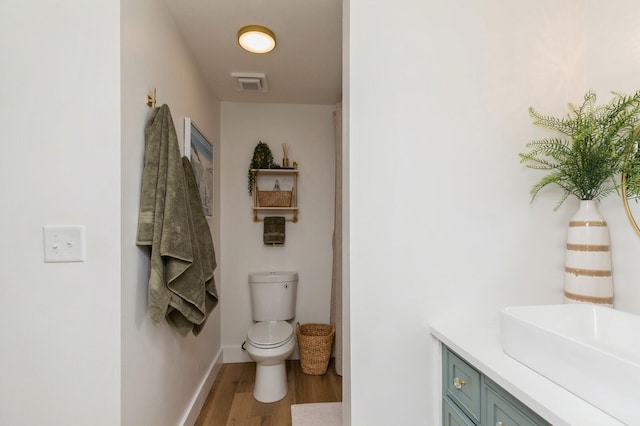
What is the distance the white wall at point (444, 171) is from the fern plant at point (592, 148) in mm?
68

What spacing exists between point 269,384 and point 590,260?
77.1 inches

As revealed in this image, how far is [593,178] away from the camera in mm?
1153

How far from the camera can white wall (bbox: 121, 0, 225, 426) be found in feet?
3.79

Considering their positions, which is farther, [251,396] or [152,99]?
[251,396]

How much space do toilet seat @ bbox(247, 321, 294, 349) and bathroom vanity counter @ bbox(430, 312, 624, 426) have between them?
3.99ft

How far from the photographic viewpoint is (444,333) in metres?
1.16

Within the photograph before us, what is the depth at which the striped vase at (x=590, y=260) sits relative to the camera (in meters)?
1.13

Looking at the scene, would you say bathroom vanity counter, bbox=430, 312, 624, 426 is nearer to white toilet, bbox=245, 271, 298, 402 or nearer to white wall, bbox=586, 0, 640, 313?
white wall, bbox=586, 0, 640, 313

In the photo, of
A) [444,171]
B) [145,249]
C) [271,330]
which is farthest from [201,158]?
[444,171]

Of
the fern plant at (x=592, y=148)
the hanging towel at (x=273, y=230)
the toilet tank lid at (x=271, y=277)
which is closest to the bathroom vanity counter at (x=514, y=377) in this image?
the fern plant at (x=592, y=148)

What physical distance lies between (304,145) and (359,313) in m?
1.93

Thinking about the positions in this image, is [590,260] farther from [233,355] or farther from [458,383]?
[233,355]

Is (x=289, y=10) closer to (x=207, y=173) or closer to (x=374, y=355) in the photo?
(x=207, y=173)
